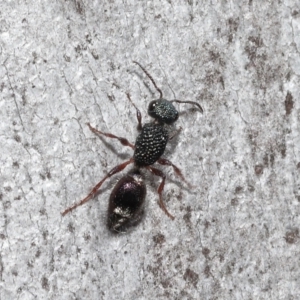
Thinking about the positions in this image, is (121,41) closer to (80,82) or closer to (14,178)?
(80,82)

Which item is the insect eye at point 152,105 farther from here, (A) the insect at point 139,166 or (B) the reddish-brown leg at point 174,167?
(B) the reddish-brown leg at point 174,167

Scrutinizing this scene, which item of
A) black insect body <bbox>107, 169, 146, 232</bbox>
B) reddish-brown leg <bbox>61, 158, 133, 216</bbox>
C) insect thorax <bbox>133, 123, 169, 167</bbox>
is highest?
insect thorax <bbox>133, 123, 169, 167</bbox>

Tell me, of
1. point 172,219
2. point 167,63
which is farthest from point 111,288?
Answer: point 167,63

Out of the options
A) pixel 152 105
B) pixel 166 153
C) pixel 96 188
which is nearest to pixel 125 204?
pixel 96 188

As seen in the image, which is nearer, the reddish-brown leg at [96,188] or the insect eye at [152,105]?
the reddish-brown leg at [96,188]

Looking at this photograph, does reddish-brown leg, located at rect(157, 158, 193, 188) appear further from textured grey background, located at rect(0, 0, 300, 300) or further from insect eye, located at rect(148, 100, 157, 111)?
insect eye, located at rect(148, 100, 157, 111)

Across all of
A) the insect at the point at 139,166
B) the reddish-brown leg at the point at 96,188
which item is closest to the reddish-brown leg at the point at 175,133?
the insect at the point at 139,166

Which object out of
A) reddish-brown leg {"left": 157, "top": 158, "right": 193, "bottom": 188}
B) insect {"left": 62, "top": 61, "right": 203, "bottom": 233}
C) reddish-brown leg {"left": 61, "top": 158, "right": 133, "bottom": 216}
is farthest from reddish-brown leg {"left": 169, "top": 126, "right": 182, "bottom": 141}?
reddish-brown leg {"left": 61, "top": 158, "right": 133, "bottom": 216}
